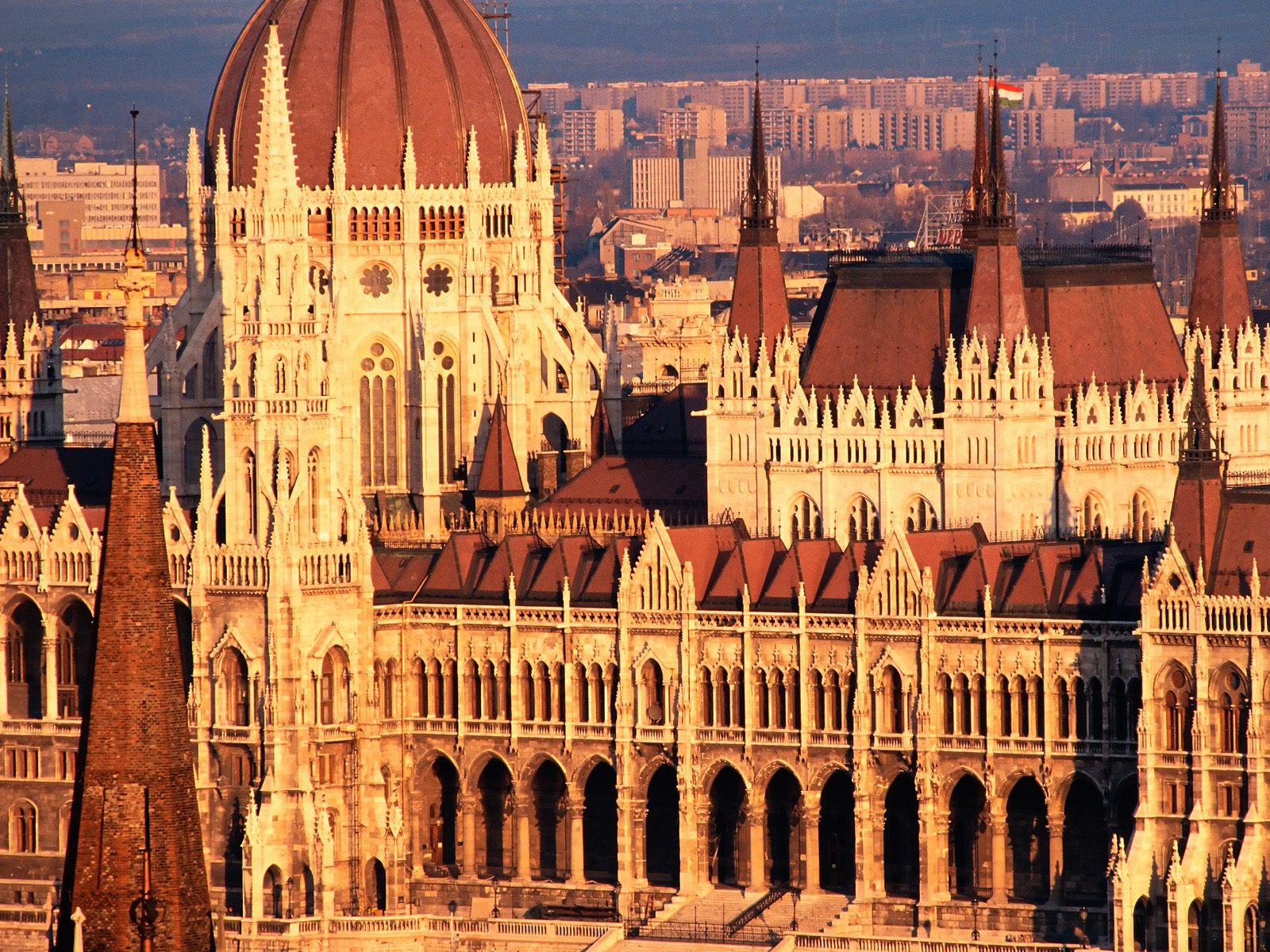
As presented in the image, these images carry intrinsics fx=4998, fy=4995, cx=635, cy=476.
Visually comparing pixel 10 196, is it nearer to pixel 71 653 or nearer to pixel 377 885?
pixel 71 653

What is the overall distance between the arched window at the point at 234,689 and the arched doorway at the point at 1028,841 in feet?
76.5

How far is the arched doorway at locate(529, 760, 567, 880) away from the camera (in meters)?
152

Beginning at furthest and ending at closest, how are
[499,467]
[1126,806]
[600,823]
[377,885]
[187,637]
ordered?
[499,467] < [600,823] < [187,637] < [377,885] < [1126,806]

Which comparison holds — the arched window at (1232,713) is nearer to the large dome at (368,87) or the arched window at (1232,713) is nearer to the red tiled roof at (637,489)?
the red tiled roof at (637,489)

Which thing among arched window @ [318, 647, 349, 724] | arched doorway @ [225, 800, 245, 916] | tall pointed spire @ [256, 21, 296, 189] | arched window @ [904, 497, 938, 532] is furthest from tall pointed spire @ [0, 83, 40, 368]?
arched window @ [904, 497, 938, 532]

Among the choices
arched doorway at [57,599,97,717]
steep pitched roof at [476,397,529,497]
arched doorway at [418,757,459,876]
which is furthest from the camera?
steep pitched roof at [476,397,529,497]

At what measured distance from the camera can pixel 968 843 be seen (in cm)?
14488

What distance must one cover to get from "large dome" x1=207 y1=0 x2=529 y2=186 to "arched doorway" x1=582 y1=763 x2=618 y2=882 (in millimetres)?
28946

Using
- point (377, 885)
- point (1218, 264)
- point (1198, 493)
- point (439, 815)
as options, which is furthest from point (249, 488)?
point (1218, 264)

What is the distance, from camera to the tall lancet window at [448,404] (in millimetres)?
173750

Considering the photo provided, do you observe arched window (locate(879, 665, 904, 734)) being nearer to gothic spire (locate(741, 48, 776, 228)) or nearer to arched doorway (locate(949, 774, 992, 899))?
arched doorway (locate(949, 774, 992, 899))

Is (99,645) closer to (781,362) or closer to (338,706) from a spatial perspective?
(338,706)

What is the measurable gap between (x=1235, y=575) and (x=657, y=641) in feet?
66.5

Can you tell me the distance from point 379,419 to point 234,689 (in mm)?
25256
